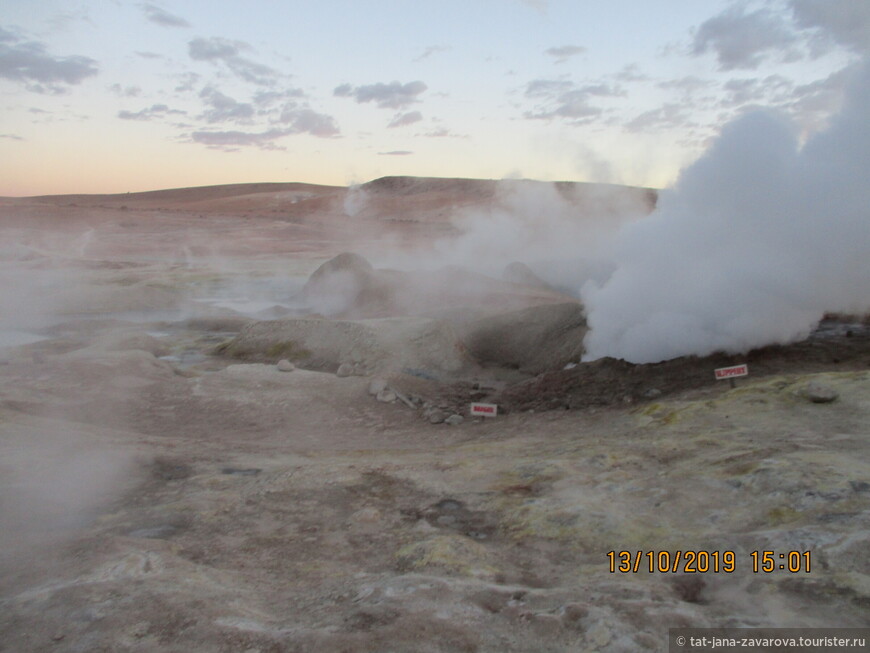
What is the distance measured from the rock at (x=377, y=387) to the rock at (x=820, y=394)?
466 centimetres

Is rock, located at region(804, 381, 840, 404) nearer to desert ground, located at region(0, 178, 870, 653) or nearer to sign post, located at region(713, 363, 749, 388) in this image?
desert ground, located at region(0, 178, 870, 653)

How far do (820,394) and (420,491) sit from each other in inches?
133

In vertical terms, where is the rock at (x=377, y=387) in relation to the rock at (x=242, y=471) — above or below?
above

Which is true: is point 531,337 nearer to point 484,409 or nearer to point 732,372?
point 484,409

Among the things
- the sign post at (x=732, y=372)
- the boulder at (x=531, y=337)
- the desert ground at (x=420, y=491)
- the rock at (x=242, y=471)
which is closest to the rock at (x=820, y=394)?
the desert ground at (x=420, y=491)

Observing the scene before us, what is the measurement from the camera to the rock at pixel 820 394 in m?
5.35

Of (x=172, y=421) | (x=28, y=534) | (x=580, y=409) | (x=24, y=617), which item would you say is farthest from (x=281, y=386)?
(x=24, y=617)

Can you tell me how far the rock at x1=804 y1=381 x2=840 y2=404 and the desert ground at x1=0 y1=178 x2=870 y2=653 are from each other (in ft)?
0.10

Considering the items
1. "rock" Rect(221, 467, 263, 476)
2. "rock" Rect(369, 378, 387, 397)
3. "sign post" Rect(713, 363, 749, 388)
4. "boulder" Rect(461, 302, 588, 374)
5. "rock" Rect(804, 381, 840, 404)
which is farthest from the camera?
"boulder" Rect(461, 302, 588, 374)

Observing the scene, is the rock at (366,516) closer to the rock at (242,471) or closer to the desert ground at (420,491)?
the desert ground at (420,491)

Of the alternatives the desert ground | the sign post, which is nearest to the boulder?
the desert ground

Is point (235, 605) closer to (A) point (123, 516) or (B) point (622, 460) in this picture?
(A) point (123, 516)

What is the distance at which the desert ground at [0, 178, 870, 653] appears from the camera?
281cm

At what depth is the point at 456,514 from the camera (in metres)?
4.23
